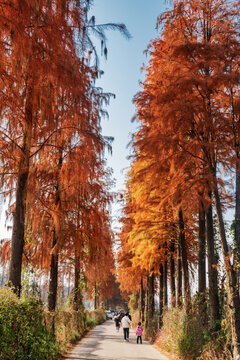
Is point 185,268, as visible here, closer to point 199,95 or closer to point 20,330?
point 199,95

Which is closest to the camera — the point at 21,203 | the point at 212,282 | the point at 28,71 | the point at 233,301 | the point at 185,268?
the point at 28,71

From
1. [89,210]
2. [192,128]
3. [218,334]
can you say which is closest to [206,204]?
[192,128]

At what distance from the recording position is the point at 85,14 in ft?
23.4

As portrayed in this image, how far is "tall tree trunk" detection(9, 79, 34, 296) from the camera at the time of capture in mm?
8180

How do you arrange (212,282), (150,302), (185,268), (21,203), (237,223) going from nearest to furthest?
(21,203) < (237,223) < (212,282) < (185,268) < (150,302)

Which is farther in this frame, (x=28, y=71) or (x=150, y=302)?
(x=150, y=302)

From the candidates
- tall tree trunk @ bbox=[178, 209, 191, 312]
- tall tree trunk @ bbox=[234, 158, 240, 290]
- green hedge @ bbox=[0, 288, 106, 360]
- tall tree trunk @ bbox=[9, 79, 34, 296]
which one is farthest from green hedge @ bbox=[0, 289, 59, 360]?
tall tree trunk @ bbox=[178, 209, 191, 312]

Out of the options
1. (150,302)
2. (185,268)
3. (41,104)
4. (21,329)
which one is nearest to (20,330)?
(21,329)

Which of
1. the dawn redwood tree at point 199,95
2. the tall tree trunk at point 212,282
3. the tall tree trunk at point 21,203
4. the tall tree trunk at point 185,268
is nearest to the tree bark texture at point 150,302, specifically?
the tall tree trunk at point 185,268

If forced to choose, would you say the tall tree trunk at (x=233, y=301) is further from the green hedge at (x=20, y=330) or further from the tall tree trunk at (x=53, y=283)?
the tall tree trunk at (x=53, y=283)

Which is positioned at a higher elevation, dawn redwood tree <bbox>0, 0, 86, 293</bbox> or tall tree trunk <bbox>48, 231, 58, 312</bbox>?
dawn redwood tree <bbox>0, 0, 86, 293</bbox>

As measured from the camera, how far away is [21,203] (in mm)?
8578

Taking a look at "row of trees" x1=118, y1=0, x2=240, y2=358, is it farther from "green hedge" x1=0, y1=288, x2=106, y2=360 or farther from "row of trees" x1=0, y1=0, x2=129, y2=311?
"green hedge" x1=0, y1=288, x2=106, y2=360

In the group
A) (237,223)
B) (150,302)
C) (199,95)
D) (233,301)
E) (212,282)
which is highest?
(199,95)
